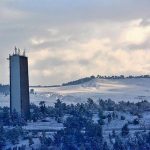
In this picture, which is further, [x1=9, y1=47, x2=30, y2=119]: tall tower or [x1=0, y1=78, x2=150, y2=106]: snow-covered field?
[x1=0, y1=78, x2=150, y2=106]: snow-covered field

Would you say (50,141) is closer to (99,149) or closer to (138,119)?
(99,149)

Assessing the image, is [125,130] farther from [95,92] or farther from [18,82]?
[95,92]

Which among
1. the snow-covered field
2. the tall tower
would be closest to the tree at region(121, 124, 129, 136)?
the tall tower

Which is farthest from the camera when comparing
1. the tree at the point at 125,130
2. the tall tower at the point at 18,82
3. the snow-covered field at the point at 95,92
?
the snow-covered field at the point at 95,92

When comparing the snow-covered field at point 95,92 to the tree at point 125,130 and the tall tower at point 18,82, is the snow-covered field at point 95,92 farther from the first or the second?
the tree at point 125,130

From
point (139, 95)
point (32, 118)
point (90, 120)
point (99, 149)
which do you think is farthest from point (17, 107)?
point (139, 95)

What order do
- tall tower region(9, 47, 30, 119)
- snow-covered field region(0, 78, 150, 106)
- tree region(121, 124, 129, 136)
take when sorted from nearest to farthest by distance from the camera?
tree region(121, 124, 129, 136), tall tower region(9, 47, 30, 119), snow-covered field region(0, 78, 150, 106)

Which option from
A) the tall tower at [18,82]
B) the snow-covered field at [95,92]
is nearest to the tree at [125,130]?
the tall tower at [18,82]

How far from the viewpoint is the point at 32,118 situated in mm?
92875

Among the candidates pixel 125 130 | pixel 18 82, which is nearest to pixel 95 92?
pixel 18 82

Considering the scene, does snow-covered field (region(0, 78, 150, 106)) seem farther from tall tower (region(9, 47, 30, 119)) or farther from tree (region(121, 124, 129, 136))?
tree (region(121, 124, 129, 136))

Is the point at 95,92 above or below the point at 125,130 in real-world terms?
above

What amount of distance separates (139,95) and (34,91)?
2911cm

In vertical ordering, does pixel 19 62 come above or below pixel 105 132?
above
